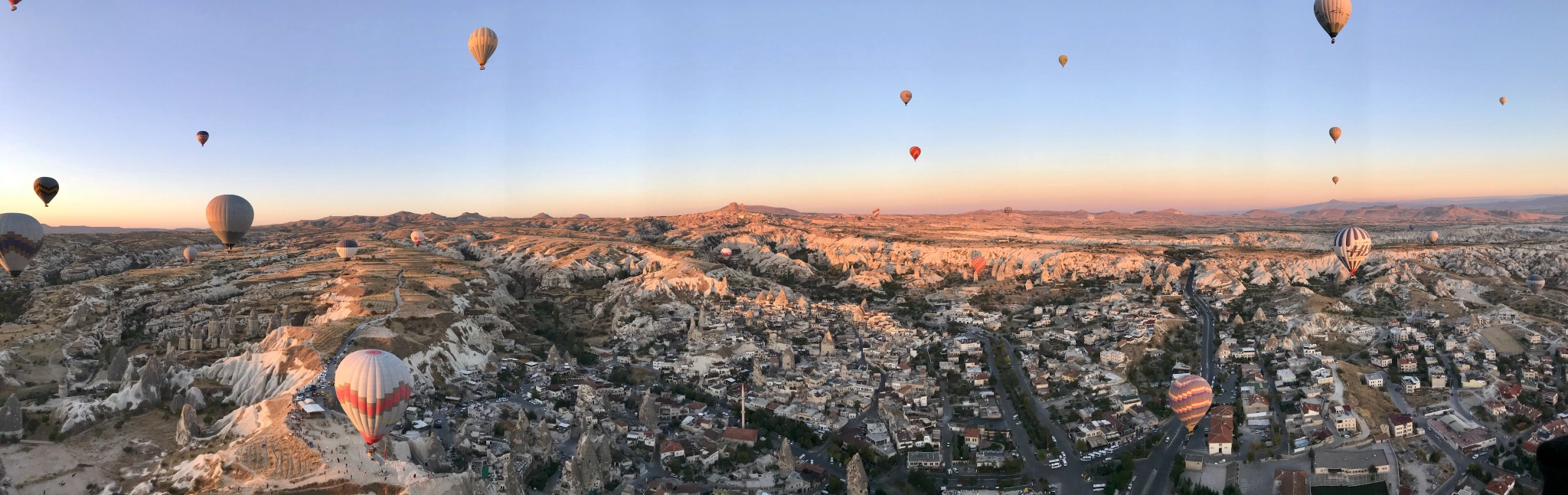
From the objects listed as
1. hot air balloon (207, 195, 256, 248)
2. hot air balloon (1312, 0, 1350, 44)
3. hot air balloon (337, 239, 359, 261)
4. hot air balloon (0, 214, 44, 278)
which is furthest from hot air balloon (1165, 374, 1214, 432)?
hot air balloon (337, 239, 359, 261)

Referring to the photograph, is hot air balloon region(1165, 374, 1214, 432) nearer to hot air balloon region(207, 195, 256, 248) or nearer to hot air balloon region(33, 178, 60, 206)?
hot air balloon region(207, 195, 256, 248)

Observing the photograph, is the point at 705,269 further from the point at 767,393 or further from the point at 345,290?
the point at 767,393

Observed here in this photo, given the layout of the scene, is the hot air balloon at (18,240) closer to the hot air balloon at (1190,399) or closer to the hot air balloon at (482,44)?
the hot air balloon at (482,44)

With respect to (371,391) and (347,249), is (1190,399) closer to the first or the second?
(371,391)

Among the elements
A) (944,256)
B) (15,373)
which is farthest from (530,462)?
(944,256)

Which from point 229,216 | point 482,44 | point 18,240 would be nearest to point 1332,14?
point 482,44
